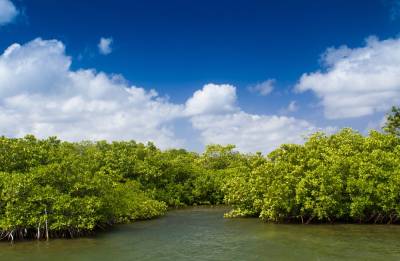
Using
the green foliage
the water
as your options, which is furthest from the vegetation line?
the water

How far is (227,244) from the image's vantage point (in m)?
24.3

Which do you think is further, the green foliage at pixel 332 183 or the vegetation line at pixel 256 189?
the green foliage at pixel 332 183

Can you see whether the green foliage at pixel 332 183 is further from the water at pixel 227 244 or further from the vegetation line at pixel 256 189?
the water at pixel 227 244

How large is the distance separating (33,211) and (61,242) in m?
2.32

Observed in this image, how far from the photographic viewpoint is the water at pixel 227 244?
21.4 metres

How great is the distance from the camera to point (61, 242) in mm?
25094

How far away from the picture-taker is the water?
21438 millimetres

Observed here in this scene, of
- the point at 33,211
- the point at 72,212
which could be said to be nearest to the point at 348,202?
the point at 72,212

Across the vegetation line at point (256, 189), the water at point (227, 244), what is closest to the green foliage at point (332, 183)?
the vegetation line at point (256, 189)

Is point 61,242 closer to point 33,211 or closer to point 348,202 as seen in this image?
point 33,211

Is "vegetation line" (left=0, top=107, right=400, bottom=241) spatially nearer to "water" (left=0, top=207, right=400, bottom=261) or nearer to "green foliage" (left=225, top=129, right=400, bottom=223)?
"green foliage" (left=225, top=129, right=400, bottom=223)

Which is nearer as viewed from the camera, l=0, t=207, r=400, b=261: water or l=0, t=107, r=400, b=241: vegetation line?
l=0, t=207, r=400, b=261: water

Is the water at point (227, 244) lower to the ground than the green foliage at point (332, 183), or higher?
lower

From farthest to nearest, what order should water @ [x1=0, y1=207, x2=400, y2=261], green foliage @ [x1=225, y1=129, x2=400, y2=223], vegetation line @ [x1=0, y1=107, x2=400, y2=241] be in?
green foliage @ [x1=225, y1=129, x2=400, y2=223] → vegetation line @ [x1=0, y1=107, x2=400, y2=241] → water @ [x1=0, y1=207, x2=400, y2=261]
